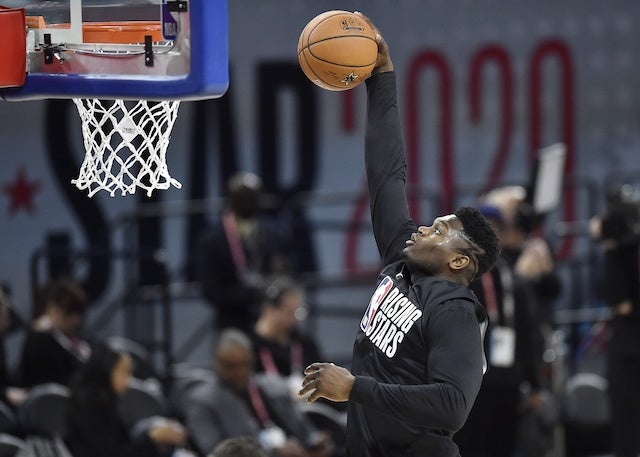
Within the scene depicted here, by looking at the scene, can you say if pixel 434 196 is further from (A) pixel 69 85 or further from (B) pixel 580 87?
(A) pixel 69 85

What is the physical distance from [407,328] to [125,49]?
1312 millimetres

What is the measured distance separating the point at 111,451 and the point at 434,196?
13.4ft

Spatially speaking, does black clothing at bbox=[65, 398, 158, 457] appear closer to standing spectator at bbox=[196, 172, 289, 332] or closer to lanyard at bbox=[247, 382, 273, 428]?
lanyard at bbox=[247, 382, 273, 428]

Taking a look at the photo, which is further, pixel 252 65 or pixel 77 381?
pixel 252 65

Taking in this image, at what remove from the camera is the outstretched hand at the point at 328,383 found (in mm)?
3779

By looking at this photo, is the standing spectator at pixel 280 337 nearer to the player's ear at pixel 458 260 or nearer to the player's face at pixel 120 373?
the player's face at pixel 120 373

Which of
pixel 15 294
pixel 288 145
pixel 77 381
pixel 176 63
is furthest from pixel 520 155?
pixel 176 63

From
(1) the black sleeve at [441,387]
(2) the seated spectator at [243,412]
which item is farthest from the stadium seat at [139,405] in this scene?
(1) the black sleeve at [441,387]

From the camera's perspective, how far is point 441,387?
3.83 metres

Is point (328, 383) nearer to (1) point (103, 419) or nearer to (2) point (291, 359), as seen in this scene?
(1) point (103, 419)

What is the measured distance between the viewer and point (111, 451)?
6.77 metres

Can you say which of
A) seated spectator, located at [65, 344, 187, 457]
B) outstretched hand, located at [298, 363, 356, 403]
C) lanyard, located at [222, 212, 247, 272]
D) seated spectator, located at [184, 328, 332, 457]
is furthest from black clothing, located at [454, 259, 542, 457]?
outstretched hand, located at [298, 363, 356, 403]

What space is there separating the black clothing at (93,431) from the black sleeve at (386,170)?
280cm

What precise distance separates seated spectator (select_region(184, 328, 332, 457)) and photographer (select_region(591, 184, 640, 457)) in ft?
5.35
